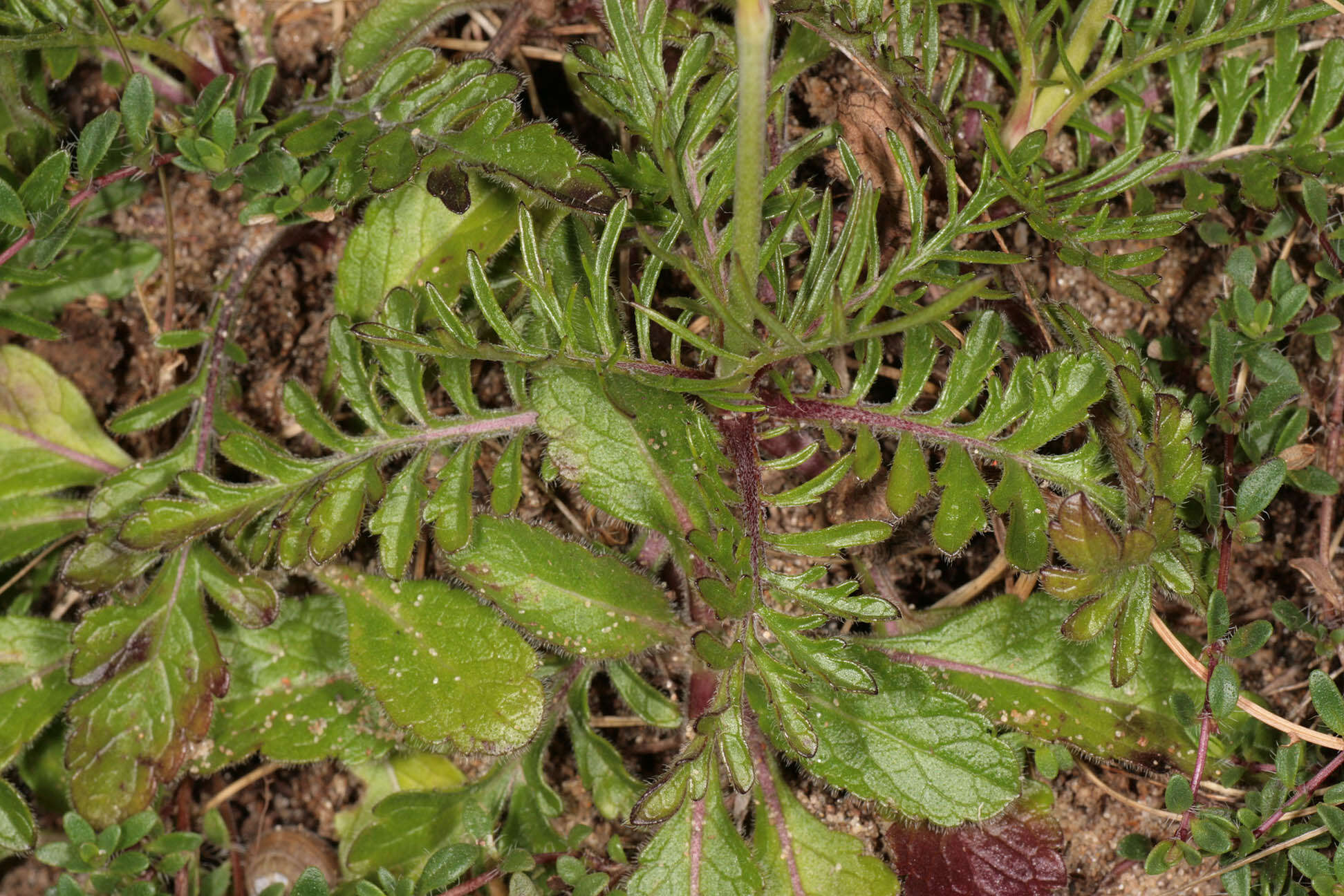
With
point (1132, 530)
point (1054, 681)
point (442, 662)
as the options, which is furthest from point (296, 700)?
point (1132, 530)

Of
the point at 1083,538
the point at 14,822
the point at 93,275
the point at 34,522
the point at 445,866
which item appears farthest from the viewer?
the point at 93,275

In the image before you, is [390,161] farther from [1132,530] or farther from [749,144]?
[1132,530]

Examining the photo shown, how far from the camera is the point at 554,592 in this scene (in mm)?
2545

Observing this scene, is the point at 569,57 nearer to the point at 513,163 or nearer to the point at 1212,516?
the point at 513,163

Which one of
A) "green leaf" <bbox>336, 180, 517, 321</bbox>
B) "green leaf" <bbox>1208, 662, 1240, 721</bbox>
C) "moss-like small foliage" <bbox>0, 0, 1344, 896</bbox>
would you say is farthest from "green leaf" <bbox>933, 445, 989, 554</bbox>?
"green leaf" <bbox>336, 180, 517, 321</bbox>

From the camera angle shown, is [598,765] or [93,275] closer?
[598,765]

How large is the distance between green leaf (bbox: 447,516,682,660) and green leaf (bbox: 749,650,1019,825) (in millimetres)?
430

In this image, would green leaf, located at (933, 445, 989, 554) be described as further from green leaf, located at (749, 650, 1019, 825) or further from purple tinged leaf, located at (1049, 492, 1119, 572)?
green leaf, located at (749, 650, 1019, 825)

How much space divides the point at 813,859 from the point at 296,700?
1.38 meters

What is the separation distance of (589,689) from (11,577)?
65.3 inches

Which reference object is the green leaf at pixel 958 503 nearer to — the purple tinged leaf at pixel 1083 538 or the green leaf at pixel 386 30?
the purple tinged leaf at pixel 1083 538

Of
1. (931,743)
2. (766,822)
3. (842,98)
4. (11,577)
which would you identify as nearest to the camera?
(931,743)

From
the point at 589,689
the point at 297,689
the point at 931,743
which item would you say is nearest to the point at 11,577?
the point at 297,689

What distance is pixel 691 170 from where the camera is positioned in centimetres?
233
